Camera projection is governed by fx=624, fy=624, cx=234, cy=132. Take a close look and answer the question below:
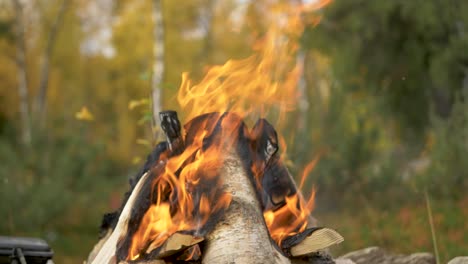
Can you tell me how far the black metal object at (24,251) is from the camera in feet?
15.0

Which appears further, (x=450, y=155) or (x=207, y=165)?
(x=450, y=155)

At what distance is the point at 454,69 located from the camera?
1236 cm

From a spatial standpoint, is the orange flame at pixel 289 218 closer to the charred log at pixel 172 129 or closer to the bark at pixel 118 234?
the charred log at pixel 172 129

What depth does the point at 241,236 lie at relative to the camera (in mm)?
3514

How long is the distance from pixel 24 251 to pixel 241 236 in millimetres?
1998

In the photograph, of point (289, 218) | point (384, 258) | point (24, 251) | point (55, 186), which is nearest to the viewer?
point (289, 218)

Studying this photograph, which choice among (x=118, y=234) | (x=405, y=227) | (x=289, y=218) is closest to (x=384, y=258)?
(x=289, y=218)

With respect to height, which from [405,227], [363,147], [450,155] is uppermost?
[363,147]

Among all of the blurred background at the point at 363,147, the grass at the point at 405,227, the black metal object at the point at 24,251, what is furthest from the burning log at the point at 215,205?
the blurred background at the point at 363,147

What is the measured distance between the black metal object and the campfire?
39 centimetres

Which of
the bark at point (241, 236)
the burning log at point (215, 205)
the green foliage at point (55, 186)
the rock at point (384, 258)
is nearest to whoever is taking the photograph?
the bark at point (241, 236)

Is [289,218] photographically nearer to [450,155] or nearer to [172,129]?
[172,129]

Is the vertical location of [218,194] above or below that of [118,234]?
A: above

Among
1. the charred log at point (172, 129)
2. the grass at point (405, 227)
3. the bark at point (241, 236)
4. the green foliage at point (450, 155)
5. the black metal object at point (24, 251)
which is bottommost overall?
the grass at point (405, 227)
